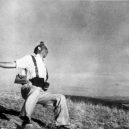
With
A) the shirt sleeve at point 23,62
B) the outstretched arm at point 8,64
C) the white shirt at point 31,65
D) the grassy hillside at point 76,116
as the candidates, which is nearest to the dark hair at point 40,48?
the white shirt at point 31,65

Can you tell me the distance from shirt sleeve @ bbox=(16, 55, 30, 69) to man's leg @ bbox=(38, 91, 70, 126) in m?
0.90

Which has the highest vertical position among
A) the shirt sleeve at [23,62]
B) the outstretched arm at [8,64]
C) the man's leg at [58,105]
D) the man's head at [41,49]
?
the man's head at [41,49]

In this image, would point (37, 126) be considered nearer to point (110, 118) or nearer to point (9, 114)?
point (9, 114)

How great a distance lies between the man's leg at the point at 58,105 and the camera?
7918 mm

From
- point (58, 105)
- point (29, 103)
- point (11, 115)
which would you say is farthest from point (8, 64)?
point (11, 115)

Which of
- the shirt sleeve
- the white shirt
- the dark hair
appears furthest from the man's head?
the shirt sleeve

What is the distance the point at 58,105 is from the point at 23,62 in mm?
1465

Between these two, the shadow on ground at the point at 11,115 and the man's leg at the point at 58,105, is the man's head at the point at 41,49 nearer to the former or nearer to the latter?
the man's leg at the point at 58,105

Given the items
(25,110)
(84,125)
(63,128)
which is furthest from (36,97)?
(84,125)

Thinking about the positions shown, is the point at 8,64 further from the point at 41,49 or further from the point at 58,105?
the point at 58,105

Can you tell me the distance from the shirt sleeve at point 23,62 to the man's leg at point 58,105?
90 centimetres

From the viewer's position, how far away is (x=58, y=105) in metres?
7.98

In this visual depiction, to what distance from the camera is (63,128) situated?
8047 millimetres

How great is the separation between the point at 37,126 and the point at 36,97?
67.6 inches
